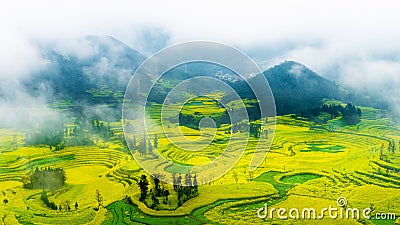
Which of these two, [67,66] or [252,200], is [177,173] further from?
[67,66]

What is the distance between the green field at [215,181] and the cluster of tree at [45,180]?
0.43 m

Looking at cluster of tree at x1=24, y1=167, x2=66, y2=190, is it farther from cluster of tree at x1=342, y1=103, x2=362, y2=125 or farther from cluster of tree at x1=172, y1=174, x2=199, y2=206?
cluster of tree at x1=342, y1=103, x2=362, y2=125

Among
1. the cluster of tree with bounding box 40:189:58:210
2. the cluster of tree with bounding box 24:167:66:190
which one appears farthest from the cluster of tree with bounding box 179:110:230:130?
the cluster of tree with bounding box 40:189:58:210

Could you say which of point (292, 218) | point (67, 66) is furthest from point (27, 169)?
point (67, 66)

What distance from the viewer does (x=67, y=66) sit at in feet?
309

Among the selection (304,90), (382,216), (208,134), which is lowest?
(382,216)

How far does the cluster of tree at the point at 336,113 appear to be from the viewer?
53344 mm

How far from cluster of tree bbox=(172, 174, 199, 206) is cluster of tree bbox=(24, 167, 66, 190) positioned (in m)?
6.87

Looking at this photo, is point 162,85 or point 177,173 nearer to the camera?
point 177,173

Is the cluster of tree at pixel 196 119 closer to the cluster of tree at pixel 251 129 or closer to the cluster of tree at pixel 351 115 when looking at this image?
the cluster of tree at pixel 251 129

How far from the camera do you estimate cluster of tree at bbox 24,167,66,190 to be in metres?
24.1

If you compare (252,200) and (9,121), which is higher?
(9,121)

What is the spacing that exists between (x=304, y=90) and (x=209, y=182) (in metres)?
60.0

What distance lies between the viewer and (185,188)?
72.7ft
